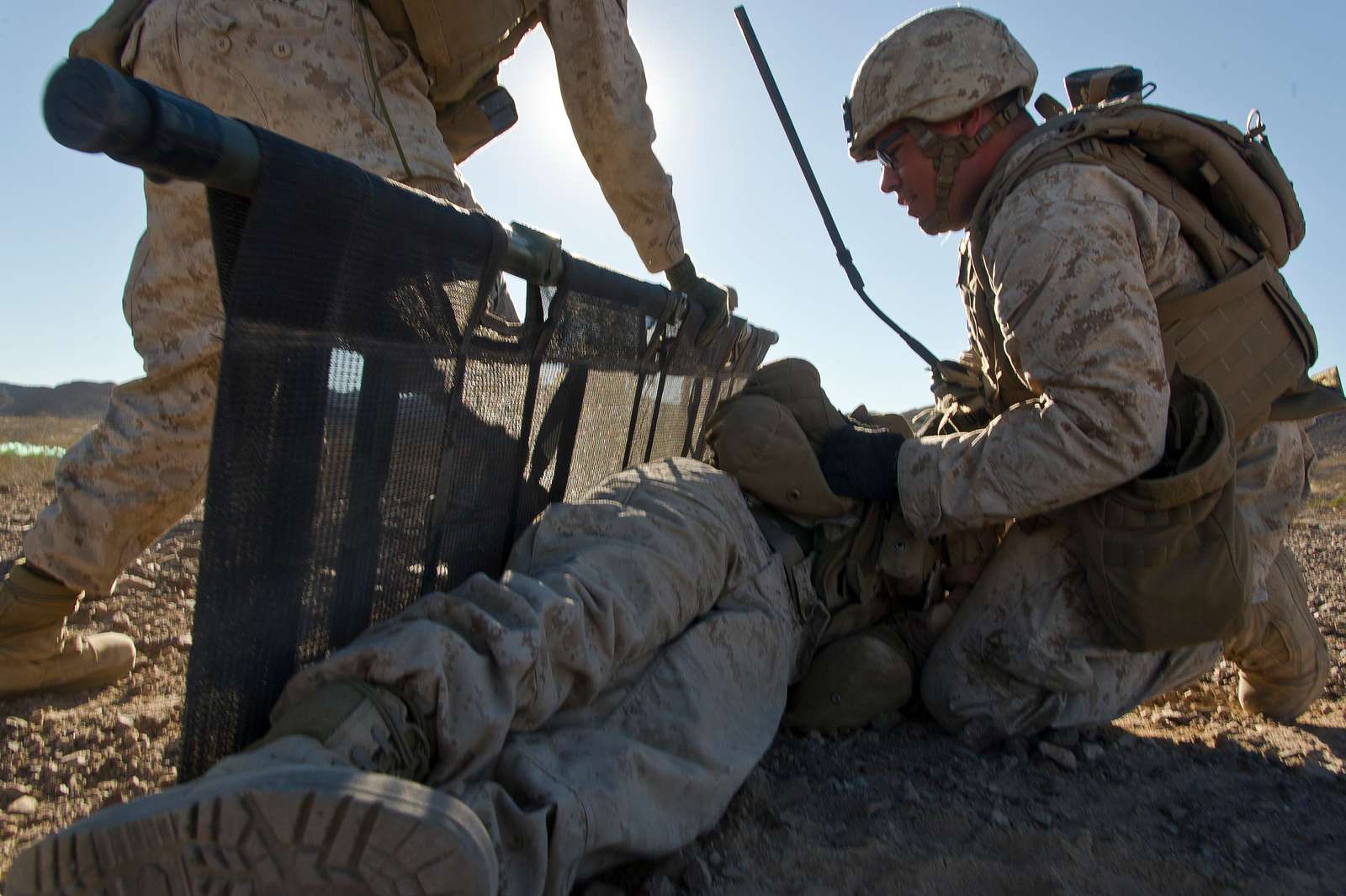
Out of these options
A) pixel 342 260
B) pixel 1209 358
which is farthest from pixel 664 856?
pixel 1209 358

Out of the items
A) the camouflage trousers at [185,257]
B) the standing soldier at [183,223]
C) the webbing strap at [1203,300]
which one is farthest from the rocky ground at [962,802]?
the webbing strap at [1203,300]

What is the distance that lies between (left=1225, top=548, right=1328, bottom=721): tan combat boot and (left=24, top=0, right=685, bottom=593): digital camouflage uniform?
2.40 metres

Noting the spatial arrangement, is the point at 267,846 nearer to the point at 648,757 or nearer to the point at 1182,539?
the point at 648,757

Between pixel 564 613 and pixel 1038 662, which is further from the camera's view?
pixel 1038 662

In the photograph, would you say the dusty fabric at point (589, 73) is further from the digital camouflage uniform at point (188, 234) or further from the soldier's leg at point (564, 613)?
the soldier's leg at point (564, 613)

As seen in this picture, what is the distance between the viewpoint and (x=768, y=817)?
5.60 ft

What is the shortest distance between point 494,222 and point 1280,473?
2.02 meters

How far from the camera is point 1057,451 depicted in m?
2.04

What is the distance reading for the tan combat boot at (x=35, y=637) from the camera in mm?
2227

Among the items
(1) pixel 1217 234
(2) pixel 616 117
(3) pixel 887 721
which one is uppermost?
(2) pixel 616 117

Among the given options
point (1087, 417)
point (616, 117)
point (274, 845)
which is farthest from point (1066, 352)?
point (274, 845)

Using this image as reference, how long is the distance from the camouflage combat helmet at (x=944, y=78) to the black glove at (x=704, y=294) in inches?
28.6

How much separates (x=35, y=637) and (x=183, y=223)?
1025 millimetres

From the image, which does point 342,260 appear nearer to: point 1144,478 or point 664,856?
point 664,856
